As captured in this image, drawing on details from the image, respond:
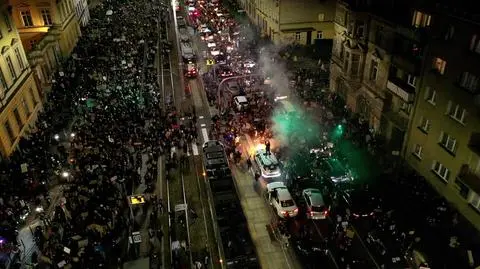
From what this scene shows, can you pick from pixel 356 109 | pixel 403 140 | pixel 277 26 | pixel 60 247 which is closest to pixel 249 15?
pixel 277 26

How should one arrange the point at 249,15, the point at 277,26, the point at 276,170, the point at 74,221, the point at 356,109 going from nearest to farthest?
1. the point at 74,221
2. the point at 276,170
3. the point at 356,109
4. the point at 277,26
5. the point at 249,15

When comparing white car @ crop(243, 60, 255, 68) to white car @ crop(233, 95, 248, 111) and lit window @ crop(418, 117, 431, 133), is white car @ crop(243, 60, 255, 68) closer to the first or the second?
white car @ crop(233, 95, 248, 111)

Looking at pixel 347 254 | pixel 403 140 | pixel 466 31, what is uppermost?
pixel 466 31

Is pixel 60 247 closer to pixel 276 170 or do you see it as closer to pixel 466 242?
pixel 276 170

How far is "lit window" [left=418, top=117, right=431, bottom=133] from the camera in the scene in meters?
30.7

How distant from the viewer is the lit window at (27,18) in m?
58.0

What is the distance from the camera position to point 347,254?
25922 millimetres

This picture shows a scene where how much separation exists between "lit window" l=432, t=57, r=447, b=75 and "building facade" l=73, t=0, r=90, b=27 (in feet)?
210

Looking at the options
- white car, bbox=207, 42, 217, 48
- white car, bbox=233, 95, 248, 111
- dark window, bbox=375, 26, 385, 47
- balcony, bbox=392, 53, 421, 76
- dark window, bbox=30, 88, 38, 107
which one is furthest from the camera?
white car, bbox=207, 42, 217, 48

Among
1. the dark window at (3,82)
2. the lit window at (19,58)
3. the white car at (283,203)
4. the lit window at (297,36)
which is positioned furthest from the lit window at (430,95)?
the lit window at (19,58)

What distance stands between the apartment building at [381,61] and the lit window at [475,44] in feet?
16.1

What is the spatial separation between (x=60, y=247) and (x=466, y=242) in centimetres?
2774

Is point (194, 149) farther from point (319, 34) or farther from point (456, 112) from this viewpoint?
point (319, 34)

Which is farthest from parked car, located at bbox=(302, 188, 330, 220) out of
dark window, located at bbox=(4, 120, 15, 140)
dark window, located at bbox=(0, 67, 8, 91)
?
dark window, located at bbox=(0, 67, 8, 91)
